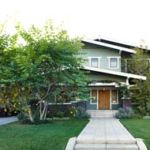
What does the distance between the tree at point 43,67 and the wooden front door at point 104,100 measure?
467 inches

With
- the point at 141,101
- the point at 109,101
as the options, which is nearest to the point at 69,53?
the point at 141,101

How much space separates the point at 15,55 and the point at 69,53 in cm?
332

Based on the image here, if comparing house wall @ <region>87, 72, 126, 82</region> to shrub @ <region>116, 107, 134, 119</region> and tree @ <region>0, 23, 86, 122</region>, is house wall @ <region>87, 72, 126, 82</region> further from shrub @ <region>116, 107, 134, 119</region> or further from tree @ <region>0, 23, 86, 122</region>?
tree @ <region>0, 23, 86, 122</region>

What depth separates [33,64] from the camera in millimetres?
23625

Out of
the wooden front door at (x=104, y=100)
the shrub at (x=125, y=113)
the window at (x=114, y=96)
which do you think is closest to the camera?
the shrub at (x=125, y=113)

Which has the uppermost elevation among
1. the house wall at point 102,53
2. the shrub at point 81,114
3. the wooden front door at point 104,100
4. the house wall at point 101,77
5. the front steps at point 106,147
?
the house wall at point 102,53

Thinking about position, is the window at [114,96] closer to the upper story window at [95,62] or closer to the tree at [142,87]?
the tree at [142,87]

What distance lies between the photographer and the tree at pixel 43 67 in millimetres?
23672

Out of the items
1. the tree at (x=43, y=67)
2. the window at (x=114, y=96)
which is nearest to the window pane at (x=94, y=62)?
the window at (x=114, y=96)

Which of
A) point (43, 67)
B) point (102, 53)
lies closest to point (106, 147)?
point (43, 67)

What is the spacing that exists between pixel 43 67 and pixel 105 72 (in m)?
11.0

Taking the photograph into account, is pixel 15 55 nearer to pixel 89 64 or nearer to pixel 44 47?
pixel 44 47

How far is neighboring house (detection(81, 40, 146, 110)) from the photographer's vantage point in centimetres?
3459

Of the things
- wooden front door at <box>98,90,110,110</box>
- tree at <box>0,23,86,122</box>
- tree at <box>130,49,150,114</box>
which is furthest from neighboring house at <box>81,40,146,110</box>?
tree at <box>0,23,86,122</box>
